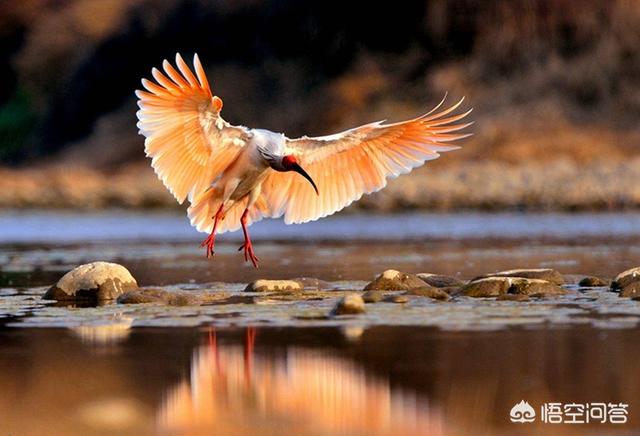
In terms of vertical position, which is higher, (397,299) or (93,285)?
(93,285)

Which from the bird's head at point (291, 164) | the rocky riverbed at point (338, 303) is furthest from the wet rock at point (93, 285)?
the bird's head at point (291, 164)

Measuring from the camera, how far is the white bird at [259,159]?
47.0 feet

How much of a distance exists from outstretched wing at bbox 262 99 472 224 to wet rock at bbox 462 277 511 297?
140cm

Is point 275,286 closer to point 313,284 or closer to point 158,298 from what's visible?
point 313,284

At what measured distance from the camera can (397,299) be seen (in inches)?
551

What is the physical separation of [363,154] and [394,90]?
87.7 feet

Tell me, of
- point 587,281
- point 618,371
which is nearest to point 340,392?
point 618,371

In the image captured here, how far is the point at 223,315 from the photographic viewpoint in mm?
13438

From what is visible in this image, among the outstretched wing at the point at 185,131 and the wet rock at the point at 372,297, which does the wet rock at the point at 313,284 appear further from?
the outstretched wing at the point at 185,131

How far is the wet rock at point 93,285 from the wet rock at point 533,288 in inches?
140

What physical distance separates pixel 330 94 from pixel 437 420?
34708 mm

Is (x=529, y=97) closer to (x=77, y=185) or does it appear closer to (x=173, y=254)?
(x=77, y=185)

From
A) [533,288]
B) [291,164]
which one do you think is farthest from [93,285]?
[533,288]

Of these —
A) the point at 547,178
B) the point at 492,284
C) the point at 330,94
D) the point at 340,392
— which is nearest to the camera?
the point at 340,392
